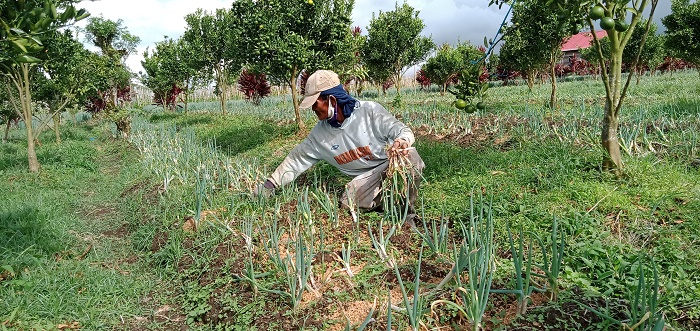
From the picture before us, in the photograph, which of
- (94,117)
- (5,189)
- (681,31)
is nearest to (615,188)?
(5,189)

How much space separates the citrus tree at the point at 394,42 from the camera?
51.6 feet

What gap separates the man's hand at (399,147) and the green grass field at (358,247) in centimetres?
48

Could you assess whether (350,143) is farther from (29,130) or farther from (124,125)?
(124,125)

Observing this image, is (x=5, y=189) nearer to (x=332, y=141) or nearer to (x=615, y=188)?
(x=332, y=141)

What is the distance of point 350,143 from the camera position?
340 cm

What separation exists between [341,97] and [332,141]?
37 centimetres

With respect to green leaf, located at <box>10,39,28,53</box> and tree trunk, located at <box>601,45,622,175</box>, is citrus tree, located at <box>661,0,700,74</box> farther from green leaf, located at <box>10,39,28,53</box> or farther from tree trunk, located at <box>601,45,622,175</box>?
green leaf, located at <box>10,39,28,53</box>

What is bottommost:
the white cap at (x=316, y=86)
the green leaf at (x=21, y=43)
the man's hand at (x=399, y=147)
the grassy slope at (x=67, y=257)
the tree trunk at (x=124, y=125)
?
the grassy slope at (x=67, y=257)

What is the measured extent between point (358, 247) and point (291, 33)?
5.75 meters

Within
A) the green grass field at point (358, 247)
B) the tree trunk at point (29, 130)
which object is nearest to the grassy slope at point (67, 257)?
the green grass field at point (358, 247)

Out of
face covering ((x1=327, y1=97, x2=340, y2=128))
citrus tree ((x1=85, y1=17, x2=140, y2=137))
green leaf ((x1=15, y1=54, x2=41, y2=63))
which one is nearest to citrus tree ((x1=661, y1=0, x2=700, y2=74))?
face covering ((x1=327, y1=97, x2=340, y2=128))

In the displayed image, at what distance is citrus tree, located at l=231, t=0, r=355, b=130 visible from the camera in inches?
300

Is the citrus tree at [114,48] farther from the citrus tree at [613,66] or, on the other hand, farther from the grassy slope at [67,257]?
→ the citrus tree at [613,66]

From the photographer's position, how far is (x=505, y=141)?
5.27 metres
